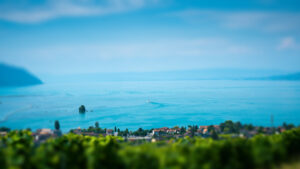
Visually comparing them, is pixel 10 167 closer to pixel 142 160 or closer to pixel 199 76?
pixel 142 160

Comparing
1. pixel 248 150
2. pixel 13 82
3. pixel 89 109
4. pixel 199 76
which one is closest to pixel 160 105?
pixel 89 109

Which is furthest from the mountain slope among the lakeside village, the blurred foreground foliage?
the blurred foreground foliage

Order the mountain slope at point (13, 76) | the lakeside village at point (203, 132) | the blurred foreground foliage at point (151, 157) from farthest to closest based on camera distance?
the mountain slope at point (13, 76), the lakeside village at point (203, 132), the blurred foreground foliage at point (151, 157)

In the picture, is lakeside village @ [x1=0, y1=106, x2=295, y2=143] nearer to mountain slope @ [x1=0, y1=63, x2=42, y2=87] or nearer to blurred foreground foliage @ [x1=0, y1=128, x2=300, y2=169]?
blurred foreground foliage @ [x1=0, y1=128, x2=300, y2=169]

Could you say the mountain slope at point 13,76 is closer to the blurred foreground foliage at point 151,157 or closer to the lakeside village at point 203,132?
the lakeside village at point 203,132

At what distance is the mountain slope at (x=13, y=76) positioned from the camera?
2962 cm

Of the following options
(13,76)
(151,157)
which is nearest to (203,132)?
(151,157)

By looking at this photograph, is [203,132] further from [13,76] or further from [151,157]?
[13,76]

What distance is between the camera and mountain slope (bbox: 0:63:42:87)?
29.6 m

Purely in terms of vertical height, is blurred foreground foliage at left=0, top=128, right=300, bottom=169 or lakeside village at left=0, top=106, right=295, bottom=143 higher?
blurred foreground foliage at left=0, top=128, right=300, bottom=169

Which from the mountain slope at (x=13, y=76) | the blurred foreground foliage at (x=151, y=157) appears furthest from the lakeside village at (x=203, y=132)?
the mountain slope at (x=13, y=76)

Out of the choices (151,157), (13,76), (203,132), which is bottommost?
(203,132)

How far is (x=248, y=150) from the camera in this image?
3.48m

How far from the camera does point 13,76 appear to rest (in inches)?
1246
